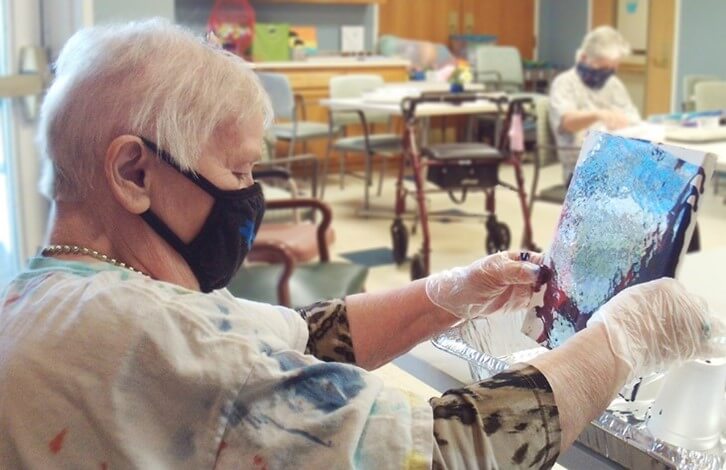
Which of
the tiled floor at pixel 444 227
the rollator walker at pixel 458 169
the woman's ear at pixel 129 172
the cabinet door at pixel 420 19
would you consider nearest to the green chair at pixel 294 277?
the tiled floor at pixel 444 227

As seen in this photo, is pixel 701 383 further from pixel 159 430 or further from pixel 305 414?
pixel 159 430

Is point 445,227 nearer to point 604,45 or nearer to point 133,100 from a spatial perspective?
point 604,45

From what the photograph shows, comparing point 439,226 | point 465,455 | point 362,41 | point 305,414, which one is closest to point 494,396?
point 465,455

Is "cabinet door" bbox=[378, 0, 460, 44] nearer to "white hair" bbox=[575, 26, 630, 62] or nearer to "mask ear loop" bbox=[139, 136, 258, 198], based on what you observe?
"white hair" bbox=[575, 26, 630, 62]

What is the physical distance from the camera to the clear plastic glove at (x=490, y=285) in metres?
1.29

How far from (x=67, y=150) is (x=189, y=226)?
0.15 m

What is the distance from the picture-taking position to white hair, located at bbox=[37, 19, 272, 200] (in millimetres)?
896

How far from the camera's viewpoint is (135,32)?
3.09 ft

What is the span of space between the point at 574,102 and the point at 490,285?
3358 millimetres

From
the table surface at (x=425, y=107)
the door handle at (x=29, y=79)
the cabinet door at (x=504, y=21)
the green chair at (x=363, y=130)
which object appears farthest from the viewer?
the cabinet door at (x=504, y=21)

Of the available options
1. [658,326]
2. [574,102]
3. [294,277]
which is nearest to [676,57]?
[574,102]

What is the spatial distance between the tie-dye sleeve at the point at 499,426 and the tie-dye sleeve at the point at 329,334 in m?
0.40

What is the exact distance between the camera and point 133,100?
89 cm

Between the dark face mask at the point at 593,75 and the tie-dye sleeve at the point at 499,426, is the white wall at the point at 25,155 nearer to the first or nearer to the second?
the tie-dye sleeve at the point at 499,426
